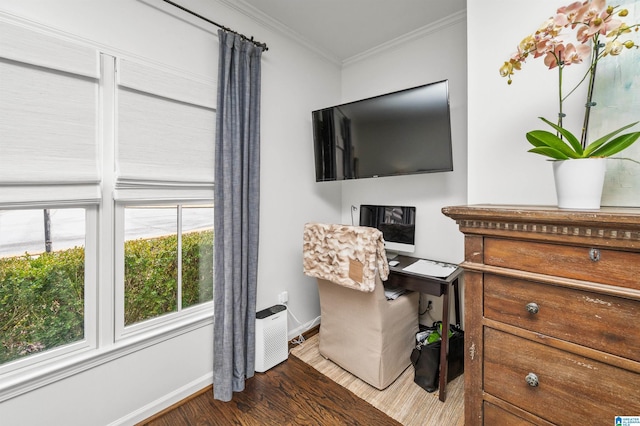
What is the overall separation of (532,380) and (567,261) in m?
0.37

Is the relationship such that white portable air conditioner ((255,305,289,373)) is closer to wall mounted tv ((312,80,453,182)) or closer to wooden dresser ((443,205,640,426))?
wall mounted tv ((312,80,453,182))

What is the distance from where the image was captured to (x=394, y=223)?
8.03 feet

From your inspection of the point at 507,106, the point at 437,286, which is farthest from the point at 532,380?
the point at 507,106

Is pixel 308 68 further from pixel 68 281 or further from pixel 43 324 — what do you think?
pixel 43 324

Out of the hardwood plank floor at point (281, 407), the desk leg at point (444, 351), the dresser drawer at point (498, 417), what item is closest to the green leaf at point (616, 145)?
the dresser drawer at point (498, 417)

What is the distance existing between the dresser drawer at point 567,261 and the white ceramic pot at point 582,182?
0.21m

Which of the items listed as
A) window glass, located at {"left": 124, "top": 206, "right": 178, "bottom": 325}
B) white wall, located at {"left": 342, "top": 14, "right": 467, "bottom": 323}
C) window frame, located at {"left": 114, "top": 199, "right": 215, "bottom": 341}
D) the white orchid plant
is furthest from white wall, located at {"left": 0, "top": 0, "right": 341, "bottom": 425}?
the white orchid plant

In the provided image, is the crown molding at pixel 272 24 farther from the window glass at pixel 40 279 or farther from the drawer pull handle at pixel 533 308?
the drawer pull handle at pixel 533 308

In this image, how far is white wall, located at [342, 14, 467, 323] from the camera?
221 cm

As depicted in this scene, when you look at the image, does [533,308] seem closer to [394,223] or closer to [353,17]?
[394,223]

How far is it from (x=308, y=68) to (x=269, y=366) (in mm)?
2577

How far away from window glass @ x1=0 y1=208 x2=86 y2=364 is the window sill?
0.08 meters

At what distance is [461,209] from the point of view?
923 mm

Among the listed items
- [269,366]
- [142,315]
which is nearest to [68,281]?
[142,315]
